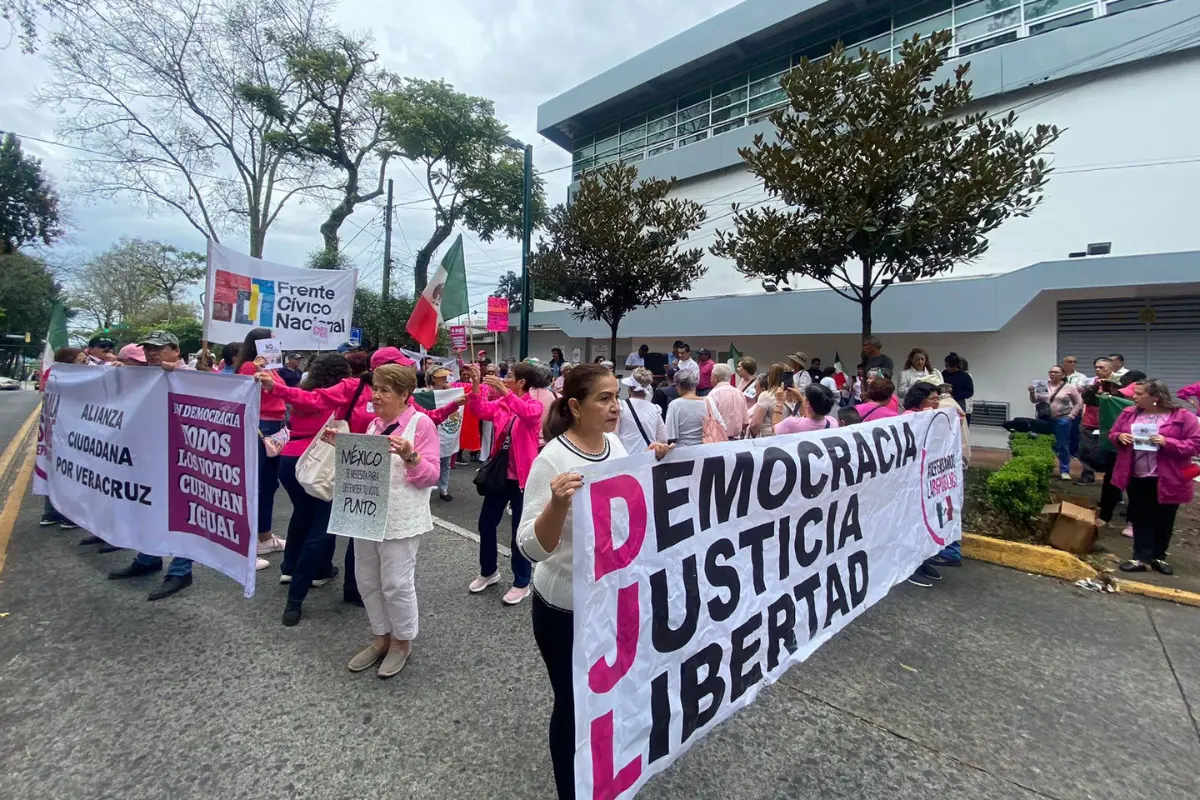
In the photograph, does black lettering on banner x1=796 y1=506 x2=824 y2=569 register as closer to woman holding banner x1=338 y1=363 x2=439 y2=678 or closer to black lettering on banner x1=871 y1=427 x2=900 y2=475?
black lettering on banner x1=871 y1=427 x2=900 y2=475

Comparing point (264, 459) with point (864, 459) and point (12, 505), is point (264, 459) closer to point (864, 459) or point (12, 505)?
point (12, 505)

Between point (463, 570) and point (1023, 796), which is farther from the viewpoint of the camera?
point (463, 570)

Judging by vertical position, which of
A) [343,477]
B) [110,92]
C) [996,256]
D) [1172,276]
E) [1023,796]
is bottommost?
[1023,796]

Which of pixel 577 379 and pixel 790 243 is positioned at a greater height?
pixel 790 243

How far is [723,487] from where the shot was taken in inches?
94.9

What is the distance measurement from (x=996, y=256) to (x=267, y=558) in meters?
14.9

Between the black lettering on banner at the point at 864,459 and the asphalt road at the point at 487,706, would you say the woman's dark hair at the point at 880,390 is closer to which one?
the black lettering on banner at the point at 864,459

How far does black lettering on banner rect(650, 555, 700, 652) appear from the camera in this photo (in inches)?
82.5

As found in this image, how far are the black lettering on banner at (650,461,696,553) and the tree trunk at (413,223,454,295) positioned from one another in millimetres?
20789

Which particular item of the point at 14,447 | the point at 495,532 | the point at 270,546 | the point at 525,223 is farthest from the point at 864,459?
Result: the point at 14,447

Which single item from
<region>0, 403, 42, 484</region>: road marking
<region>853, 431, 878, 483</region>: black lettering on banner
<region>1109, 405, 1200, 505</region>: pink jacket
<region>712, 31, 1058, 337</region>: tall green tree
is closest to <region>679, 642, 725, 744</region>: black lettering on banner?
<region>853, 431, 878, 483</region>: black lettering on banner

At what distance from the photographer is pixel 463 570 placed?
15.6 ft

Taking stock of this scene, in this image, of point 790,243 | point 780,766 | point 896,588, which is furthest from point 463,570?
point 790,243

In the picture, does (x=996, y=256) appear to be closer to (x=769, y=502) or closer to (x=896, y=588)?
(x=896, y=588)
